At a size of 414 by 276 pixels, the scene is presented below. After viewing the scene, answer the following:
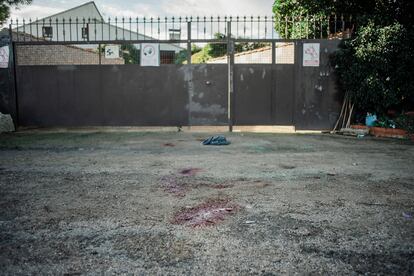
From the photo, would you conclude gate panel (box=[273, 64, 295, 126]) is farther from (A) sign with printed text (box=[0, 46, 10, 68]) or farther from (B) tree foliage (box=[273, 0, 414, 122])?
(A) sign with printed text (box=[0, 46, 10, 68])

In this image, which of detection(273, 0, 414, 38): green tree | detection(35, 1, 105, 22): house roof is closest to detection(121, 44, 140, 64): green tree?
detection(273, 0, 414, 38): green tree

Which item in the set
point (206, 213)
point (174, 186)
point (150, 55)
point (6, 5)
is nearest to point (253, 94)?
point (150, 55)

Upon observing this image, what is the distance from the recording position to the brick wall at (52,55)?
11.4 m

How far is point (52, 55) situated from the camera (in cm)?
1345

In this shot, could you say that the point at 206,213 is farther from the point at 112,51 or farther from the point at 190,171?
the point at 112,51

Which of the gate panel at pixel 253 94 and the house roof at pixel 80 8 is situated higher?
the house roof at pixel 80 8

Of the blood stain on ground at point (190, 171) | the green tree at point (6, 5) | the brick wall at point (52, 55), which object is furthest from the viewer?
the brick wall at point (52, 55)

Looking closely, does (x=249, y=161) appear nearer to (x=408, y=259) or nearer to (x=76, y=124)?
(x=408, y=259)

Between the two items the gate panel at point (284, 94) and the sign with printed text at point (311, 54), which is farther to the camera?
the gate panel at point (284, 94)

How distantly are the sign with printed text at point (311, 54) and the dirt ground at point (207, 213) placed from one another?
4.18 m

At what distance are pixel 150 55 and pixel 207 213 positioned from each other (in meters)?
7.66

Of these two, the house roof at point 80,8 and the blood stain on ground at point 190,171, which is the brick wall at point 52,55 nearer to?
the blood stain on ground at point 190,171

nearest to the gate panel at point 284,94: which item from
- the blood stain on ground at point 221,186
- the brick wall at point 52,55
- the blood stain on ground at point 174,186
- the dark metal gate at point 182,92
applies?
the dark metal gate at point 182,92

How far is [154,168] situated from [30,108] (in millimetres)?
6713
